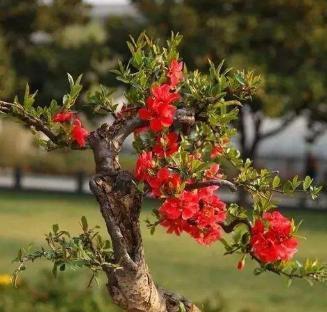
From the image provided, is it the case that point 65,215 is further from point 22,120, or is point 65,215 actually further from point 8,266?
point 22,120

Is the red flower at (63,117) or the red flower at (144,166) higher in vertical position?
the red flower at (63,117)

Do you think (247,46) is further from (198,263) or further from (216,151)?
(216,151)

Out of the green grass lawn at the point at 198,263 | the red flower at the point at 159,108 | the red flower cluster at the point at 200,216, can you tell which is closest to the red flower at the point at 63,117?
the red flower at the point at 159,108

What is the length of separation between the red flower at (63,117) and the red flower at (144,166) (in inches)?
20.0

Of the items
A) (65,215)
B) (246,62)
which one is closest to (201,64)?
(246,62)

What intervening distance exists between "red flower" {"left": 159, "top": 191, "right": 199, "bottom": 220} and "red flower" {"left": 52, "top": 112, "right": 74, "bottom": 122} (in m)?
0.76

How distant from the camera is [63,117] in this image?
5.09 meters

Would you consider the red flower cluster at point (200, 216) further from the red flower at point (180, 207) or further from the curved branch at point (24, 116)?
the curved branch at point (24, 116)

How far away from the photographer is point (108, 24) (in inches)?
1164

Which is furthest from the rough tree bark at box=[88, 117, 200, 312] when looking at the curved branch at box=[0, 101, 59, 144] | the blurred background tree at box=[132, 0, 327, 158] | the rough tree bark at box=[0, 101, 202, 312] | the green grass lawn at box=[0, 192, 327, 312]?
the blurred background tree at box=[132, 0, 327, 158]

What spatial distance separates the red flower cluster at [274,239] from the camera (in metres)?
4.93

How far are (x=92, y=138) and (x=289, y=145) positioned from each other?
4384 cm

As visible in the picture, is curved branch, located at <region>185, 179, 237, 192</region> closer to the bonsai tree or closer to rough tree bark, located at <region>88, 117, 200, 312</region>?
the bonsai tree

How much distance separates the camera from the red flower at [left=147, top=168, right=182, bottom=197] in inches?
189
